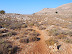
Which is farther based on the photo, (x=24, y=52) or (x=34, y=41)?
(x=34, y=41)

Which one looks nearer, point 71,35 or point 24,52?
point 24,52

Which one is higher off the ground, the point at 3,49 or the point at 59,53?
the point at 3,49

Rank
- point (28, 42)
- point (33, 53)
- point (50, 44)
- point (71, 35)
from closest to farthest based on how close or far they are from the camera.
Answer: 1. point (33, 53)
2. point (50, 44)
3. point (28, 42)
4. point (71, 35)

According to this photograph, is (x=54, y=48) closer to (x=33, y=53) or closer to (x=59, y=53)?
(x=59, y=53)

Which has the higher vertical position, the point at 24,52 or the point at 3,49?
the point at 3,49

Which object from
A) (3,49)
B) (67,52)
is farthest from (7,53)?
(67,52)

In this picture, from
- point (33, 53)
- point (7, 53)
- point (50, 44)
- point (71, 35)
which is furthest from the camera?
point (71, 35)

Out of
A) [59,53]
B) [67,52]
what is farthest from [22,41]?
[67,52]

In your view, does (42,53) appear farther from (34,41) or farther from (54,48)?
(34,41)

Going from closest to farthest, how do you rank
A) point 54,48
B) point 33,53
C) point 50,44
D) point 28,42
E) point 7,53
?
point 7,53 < point 33,53 < point 54,48 < point 50,44 < point 28,42
